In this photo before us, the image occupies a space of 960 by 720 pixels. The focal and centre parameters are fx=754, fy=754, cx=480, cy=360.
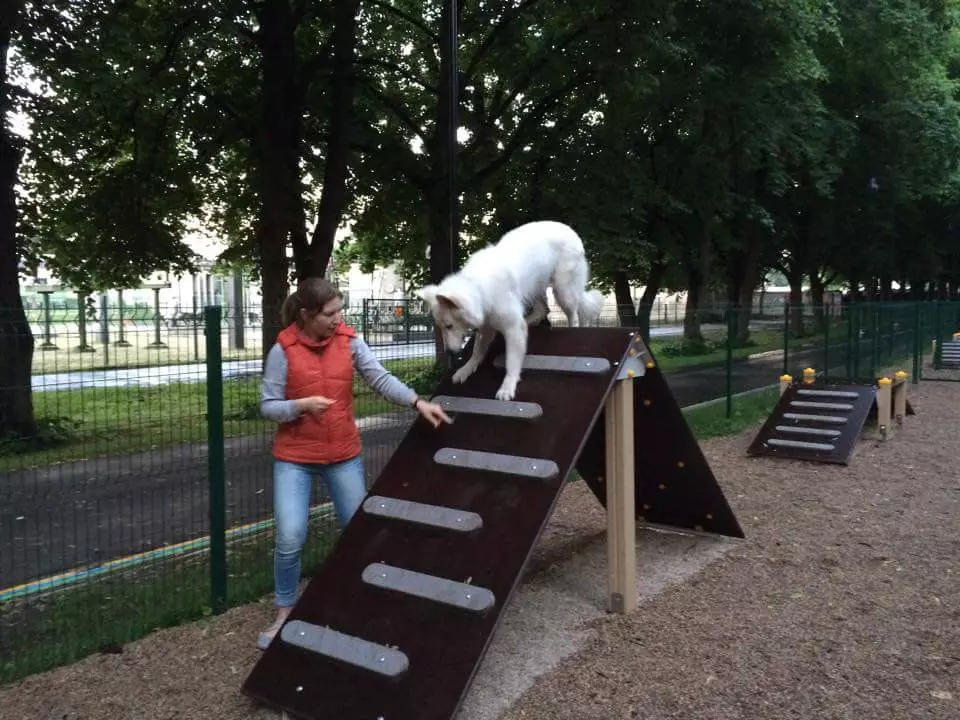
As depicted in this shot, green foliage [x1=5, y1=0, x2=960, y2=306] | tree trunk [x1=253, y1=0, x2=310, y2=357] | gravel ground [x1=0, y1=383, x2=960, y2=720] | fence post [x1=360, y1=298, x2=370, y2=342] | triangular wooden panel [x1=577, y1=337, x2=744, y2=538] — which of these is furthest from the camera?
tree trunk [x1=253, y1=0, x2=310, y2=357]

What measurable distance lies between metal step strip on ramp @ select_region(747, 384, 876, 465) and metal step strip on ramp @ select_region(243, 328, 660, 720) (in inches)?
192

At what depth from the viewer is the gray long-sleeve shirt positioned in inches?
136

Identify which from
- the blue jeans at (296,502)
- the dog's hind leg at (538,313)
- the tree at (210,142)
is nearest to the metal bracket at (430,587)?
the blue jeans at (296,502)

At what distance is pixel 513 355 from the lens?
164 inches

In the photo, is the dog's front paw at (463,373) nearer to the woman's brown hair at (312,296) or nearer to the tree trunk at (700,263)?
the woman's brown hair at (312,296)

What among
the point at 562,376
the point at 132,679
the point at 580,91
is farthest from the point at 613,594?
the point at 580,91

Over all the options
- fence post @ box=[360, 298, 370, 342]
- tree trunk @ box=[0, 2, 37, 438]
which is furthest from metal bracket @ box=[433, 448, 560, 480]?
tree trunk @ box=[0, 2, 37, 438]

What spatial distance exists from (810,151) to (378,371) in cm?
1769

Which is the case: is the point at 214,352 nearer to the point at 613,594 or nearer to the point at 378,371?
the point at 378,371

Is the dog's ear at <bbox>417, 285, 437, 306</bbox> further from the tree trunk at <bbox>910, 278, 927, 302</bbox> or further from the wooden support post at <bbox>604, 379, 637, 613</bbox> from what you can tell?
the tree trunk at <bbox>910, 278, 927, 302</bbox>

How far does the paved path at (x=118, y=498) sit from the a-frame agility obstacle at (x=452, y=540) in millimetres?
1435

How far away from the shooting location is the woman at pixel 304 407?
353 cm

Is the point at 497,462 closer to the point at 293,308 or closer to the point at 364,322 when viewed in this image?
the point at 293,308

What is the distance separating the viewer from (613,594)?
4.28 metres
